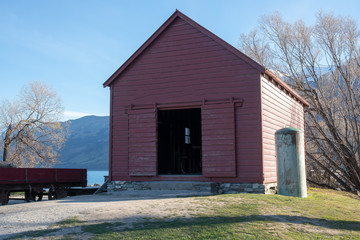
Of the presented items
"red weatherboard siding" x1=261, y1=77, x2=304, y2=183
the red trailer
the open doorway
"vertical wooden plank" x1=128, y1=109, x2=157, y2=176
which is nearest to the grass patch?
"vertical wooden plank" x1=128, y1=109, x2=157, y2=176

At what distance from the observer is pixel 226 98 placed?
13383 millimetres

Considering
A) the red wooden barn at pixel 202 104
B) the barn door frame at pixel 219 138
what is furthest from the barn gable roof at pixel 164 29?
the barn door frame at pixel 219 138

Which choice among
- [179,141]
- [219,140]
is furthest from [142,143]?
A: [179,141]

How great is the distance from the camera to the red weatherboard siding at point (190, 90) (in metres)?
13.0

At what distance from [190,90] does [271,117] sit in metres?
3.29

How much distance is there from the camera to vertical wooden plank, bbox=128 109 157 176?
14211 millimetres

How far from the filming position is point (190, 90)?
13977 millimetres

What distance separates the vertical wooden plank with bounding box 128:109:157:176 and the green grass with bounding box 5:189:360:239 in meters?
4.43

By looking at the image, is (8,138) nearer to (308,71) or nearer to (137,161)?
(137,161)

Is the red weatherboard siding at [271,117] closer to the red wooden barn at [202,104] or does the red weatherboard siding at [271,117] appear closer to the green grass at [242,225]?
the red wooden barn at [202,104]

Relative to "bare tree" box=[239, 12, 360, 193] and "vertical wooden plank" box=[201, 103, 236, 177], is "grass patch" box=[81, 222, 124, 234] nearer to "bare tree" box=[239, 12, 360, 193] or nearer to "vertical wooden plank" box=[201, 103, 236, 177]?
"vertical wooden plank" box=[201, 103, 236, 177]

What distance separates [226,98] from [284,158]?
2.90 metres

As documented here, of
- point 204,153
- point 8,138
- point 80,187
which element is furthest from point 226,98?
point 8,138

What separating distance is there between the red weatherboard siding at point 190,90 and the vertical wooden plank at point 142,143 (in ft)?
0.13
